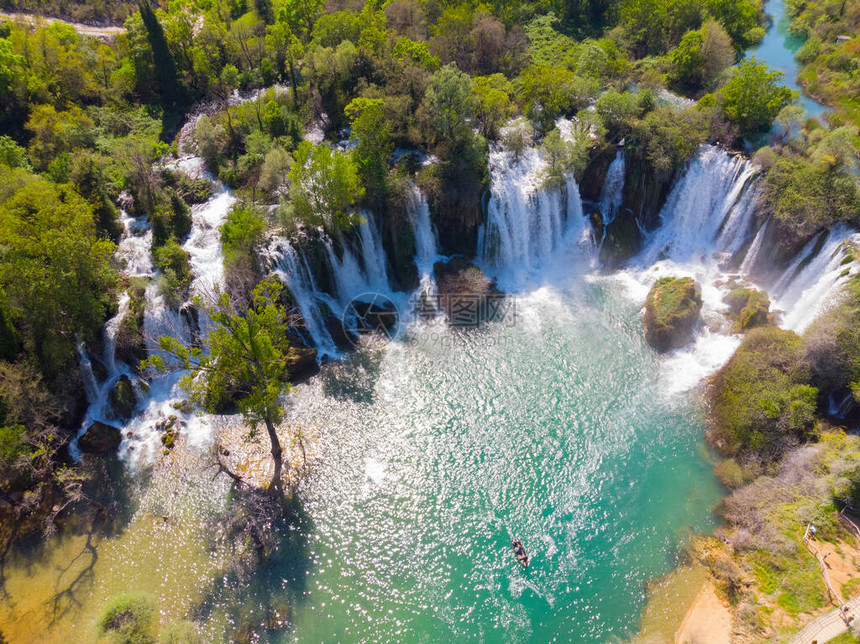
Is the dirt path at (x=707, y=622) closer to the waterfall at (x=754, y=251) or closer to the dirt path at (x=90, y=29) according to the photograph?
the waterfall at (x=754, y=251)

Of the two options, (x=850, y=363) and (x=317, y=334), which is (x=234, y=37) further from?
(x=850, y=363)

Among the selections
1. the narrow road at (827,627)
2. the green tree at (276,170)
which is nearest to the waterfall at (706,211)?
the narrow road at (827,627)

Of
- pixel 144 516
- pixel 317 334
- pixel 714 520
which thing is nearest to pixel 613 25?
pixel 317 334

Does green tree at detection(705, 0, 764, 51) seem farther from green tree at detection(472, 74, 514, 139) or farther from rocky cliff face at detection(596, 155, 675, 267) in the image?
green tree at detection(472, 74, 514, 139)

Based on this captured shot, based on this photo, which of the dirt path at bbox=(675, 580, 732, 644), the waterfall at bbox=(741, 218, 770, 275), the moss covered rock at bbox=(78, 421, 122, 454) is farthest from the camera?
the waterfall at bbox=(741, 218, 770, 275)

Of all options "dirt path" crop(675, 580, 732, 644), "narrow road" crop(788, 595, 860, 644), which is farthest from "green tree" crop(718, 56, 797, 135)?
"dirt path" crop(675, 580, 732, 644)
